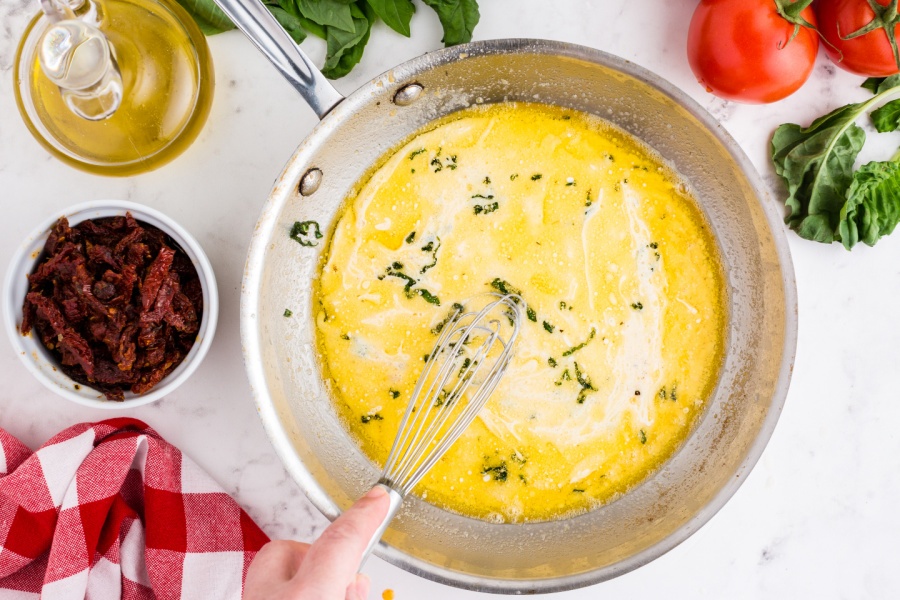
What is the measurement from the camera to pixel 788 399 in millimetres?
1616

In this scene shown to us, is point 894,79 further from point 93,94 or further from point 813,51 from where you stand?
point 93,94

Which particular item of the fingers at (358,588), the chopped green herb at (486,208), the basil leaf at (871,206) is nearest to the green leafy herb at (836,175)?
the basil leaf at (871,206)

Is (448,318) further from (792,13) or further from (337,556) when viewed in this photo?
(792,13)

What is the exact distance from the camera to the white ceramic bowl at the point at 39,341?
1382 mm

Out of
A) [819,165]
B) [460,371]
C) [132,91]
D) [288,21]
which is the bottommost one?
[460,371]

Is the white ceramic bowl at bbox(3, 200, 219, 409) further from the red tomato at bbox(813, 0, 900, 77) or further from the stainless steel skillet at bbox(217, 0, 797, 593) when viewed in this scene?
the red tomato at bbox(813, 0, 900, 77)

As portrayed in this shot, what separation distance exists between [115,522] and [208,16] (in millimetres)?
1060

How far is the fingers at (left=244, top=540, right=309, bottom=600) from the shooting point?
3.51 feet

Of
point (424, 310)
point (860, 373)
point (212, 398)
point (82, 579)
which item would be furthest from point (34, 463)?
point (860, 373)


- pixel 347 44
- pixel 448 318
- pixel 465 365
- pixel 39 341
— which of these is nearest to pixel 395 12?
pixel 347 44

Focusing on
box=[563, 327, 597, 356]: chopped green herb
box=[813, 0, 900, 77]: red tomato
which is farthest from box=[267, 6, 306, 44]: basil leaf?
box=[813, 0, 900, 77]: red tomato

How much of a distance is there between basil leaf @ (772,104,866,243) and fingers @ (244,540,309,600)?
120 cm

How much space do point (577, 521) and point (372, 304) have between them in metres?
0.63

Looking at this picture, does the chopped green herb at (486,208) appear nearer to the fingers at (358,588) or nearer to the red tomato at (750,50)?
the red tomato at (750,50)
